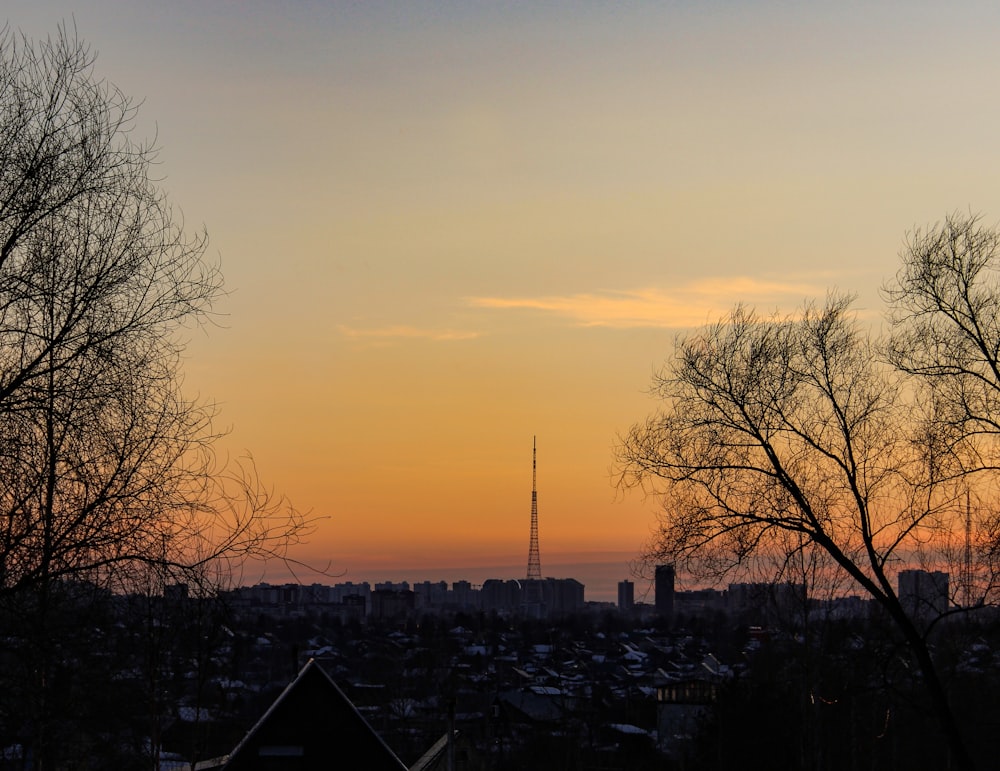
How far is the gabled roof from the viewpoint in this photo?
113 ft

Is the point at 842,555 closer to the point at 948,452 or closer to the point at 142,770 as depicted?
the point at 948,452

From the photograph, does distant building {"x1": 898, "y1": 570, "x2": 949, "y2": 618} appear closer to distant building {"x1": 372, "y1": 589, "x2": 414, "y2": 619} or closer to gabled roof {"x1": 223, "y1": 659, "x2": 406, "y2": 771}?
gabled roof {"x1": 223, "y1": 659, "x2": 406, "y2": 771}

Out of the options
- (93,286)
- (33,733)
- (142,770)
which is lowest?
(142,770)

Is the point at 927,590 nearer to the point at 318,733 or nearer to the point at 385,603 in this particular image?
the point at 318,733

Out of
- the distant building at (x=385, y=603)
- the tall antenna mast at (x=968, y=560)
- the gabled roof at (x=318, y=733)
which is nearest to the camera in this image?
the tall antenna mast at (x=968, y=560)

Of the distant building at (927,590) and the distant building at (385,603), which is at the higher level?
the distant building at (927,590)

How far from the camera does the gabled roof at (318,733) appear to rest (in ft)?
113

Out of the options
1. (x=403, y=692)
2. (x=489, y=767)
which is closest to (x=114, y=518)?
(x=489, y=767)

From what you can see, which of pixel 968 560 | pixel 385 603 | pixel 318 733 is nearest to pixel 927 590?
pixel 968 560

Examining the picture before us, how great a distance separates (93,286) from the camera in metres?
12.4

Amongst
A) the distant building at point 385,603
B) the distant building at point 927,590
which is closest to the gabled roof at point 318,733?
the distant building at point 927,590

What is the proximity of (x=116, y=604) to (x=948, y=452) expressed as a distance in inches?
515

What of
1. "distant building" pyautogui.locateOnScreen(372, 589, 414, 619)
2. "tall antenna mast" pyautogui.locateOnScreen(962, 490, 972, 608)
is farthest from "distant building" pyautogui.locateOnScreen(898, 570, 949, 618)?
"distant building" pyautogui.locateOnScreen(372, 589, 414, 619)

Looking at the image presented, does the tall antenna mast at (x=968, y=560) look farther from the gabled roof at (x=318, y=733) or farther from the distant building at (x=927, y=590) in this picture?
the gabled roof at (x=318, y=733)
